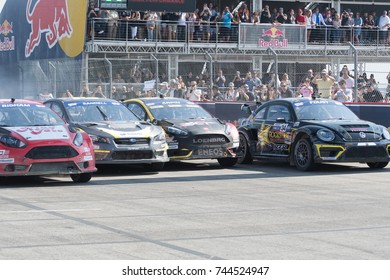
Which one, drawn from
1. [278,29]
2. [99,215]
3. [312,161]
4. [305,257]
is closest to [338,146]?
[312,161]

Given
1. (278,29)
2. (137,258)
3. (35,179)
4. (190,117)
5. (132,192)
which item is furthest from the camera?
(278,29)

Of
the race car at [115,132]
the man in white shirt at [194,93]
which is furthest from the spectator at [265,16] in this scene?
the race car at [115,132]

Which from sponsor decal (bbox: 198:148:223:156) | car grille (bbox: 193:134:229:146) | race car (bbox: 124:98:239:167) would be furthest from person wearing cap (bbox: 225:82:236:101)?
sponsor decal (bbox: 198:148:223:156)

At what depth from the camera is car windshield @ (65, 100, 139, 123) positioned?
57.7ft

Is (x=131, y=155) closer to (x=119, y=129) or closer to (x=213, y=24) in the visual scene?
(x=119, y=129)

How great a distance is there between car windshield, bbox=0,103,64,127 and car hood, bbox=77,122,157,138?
39.5 inches

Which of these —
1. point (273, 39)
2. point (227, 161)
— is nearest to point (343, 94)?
point (227, 161)

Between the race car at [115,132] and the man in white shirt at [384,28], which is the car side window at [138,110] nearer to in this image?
the race car at [115,132]

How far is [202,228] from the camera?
10297 mm

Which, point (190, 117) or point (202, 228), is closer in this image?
point (202, 228)

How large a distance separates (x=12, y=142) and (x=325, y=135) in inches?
230

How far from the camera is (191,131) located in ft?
59.5

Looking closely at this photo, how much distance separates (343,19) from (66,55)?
10.6 meters

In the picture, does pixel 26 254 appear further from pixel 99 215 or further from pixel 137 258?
pixel 99 215
